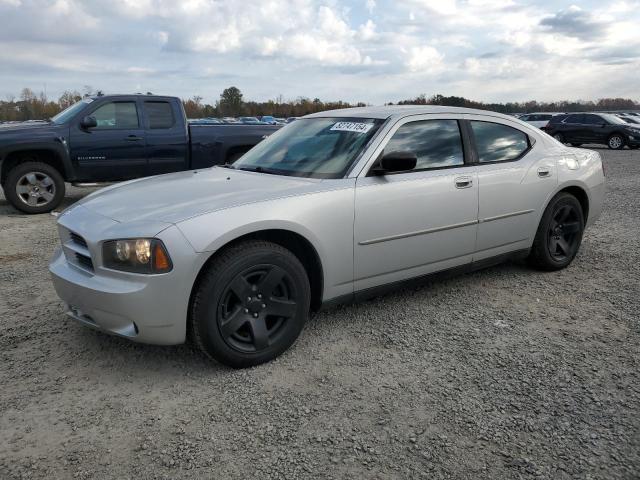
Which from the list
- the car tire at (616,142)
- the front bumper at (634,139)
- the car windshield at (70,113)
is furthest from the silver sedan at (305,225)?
the car tire at (616,142)

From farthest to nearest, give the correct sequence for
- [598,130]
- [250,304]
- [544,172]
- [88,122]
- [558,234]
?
[598,130], [88,122], [558,234], [544,172], [250,304]

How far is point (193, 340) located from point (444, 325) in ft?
5.84

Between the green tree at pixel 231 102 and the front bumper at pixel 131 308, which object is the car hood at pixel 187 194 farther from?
the green tree at pixel 231 102

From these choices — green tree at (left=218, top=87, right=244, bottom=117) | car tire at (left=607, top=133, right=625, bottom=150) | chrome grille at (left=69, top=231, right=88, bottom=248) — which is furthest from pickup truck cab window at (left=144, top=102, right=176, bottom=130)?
green tree at (left=218, top=87, right=244, bottom=117)

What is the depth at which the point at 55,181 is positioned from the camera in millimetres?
8148

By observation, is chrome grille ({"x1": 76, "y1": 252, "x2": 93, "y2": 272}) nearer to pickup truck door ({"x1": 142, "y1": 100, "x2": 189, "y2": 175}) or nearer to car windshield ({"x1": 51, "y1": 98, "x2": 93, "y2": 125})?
pickup truck door ({"x1": 142, "y1": 100, "x2": 189, "y2": 175})

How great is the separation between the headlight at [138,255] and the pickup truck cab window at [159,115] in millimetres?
6429

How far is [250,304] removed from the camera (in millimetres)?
3039

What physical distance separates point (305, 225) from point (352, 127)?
1055 mm

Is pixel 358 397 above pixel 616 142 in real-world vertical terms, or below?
below

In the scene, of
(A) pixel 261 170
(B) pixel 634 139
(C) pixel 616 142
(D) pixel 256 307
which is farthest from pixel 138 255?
(C) pixel 616 142

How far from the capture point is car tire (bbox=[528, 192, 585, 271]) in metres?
4.70

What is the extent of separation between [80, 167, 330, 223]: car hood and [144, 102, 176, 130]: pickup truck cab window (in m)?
5.32

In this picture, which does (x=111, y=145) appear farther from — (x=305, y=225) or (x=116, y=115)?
(x=305, y=225)
